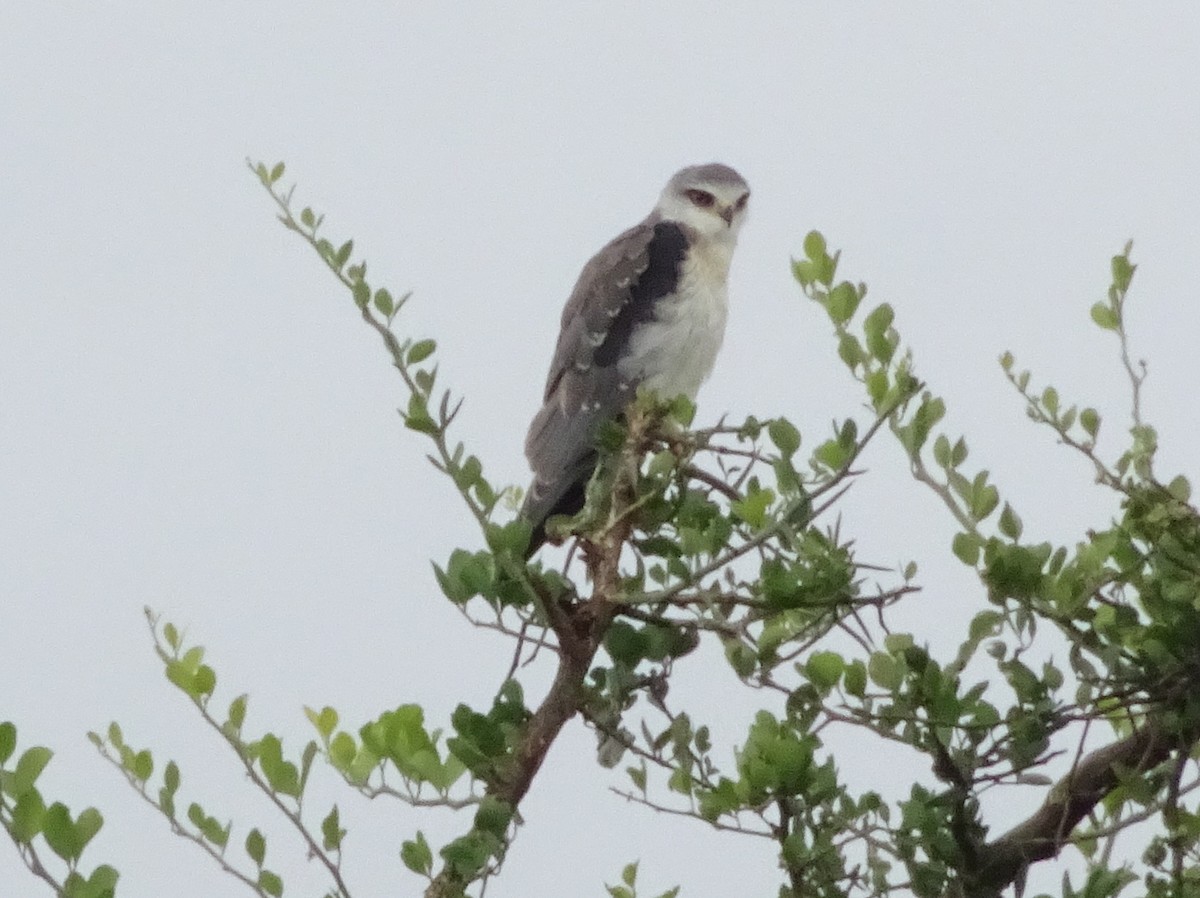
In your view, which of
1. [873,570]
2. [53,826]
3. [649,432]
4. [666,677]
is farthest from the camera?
[649,432]

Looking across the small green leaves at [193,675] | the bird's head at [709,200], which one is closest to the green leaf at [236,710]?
the small green leaves at [193,675]

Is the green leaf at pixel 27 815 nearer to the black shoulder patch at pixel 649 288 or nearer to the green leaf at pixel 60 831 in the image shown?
the green leaf at pixel 60 831

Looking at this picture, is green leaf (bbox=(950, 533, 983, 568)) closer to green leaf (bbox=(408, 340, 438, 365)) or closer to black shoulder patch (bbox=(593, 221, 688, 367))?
green leaf (bbox=(408, 340, 438, 365))

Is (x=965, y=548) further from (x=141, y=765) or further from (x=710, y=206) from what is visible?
(x=710, y=206)

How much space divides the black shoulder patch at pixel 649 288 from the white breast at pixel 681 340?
0.09ft

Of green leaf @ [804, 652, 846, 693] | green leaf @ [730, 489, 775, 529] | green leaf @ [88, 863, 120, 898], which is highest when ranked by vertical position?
green leaf @ [730, 489, 775, 529]

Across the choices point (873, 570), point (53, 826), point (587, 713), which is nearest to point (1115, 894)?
point (873, 570)

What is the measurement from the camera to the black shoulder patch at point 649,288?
6391mm

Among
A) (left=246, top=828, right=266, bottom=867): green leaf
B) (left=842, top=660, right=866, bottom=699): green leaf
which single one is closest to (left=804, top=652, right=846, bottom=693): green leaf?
(left=842, top=660, right=866, bottom=699): green leaf

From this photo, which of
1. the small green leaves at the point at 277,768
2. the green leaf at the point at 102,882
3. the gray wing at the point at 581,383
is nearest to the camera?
the green leaf at the point at 102,882

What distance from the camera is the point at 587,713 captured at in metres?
3.38

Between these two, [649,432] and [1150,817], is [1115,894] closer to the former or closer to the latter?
[1150,817]

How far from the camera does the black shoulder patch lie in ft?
21.0

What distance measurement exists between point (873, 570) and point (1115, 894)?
715mm
